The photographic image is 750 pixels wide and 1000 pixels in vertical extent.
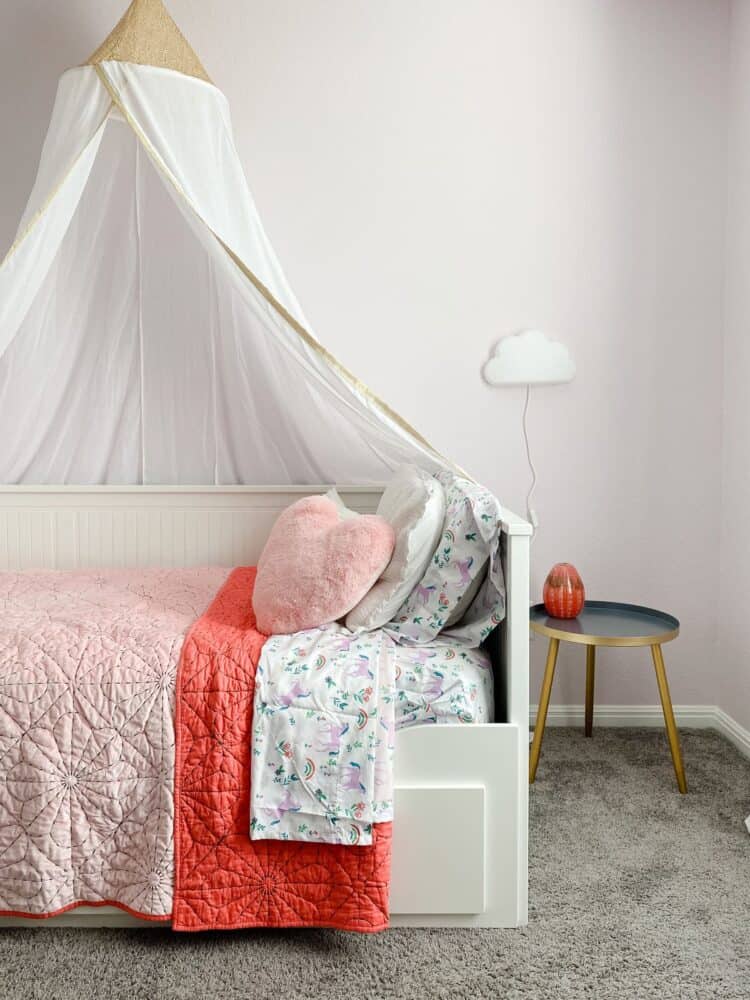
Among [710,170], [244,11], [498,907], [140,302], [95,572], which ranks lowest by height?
[498,907]

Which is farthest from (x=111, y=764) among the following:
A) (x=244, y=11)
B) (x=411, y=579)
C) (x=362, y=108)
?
(x=244, y=11)

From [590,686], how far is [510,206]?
64.7 inches

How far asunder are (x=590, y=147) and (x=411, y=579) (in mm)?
1839

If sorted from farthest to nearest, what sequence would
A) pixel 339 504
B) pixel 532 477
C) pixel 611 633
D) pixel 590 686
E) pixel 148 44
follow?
pixel 532 477
pixel 590 686
pixel 339 504
pixel 611 633
pixel 148 44

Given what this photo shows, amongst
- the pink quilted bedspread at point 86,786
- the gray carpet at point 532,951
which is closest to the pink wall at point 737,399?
the gray carpet at point 532,951

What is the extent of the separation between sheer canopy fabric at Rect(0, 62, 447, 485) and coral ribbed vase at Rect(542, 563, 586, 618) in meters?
0.58

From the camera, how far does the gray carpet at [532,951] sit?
5.68 feet

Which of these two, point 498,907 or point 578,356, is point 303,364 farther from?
point 498,907

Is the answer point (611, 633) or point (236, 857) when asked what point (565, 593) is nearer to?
point (611, 633)

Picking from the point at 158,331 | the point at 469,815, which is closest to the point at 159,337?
the point at 158,331

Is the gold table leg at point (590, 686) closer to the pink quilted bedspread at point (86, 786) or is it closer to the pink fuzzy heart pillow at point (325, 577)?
the pink fuzzy heart pillow at point (325, 577)

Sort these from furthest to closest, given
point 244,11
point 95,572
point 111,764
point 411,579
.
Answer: point 244,11, point 95,572, point 411,579, point 111,764

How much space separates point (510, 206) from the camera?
123 inches

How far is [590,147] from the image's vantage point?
10.2 ft
